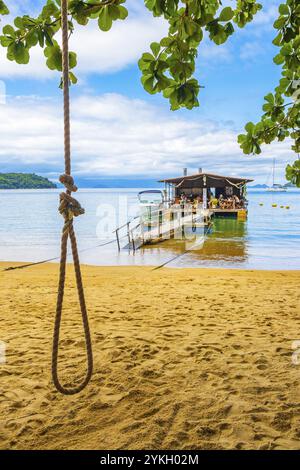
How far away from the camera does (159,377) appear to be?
132 inches

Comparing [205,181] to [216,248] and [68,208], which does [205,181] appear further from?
[68,208]

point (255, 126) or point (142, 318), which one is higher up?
point (255, 126)

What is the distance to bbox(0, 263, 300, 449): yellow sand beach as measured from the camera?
250cm

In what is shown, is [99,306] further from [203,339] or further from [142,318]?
[203,339]

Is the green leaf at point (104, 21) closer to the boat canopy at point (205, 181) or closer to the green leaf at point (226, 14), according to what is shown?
the green leaf at point (226, 14)

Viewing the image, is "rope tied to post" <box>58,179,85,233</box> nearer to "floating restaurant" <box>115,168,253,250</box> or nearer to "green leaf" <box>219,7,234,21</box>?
"green leaf" <box>219,7,234,21</box>

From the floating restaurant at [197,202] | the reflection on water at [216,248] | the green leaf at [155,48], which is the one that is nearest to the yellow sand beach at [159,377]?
the green leaf at [155,48]

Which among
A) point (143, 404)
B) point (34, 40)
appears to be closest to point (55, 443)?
point (143, 404)

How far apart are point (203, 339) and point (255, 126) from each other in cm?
252

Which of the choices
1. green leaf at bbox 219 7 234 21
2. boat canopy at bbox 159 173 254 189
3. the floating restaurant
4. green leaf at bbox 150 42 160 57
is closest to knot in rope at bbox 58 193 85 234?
green leaf at bbox 150 42 160 57

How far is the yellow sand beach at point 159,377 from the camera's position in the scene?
8.21 ft

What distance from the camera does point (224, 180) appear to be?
34.4 m

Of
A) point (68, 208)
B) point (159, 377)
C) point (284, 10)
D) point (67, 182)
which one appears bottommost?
point (159, 377)

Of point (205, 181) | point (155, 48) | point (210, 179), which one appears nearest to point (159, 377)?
point (155, 48)
